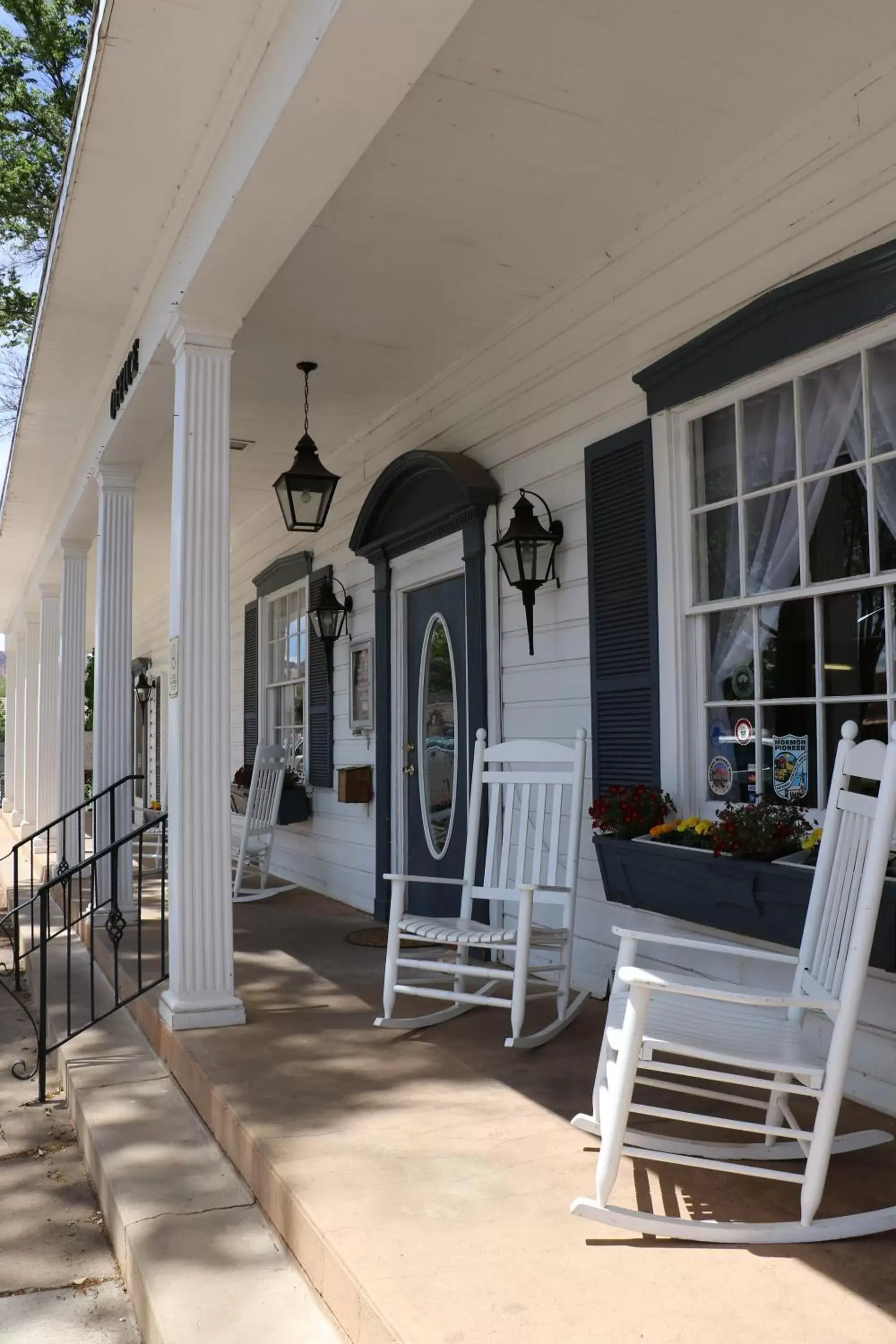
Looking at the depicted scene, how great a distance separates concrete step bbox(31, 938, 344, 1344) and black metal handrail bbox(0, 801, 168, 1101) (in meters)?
0.21

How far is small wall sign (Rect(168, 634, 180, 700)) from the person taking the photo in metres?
3.79

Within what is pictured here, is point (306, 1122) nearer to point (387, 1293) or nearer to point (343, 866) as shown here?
point (387, 1293)

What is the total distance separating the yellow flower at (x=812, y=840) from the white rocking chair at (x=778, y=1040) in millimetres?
336

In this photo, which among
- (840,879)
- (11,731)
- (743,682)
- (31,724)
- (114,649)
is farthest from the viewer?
(11,731)

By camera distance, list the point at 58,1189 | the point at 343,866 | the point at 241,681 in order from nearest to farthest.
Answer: the point at 58,1189
the point at 343,866
the point at 241,681

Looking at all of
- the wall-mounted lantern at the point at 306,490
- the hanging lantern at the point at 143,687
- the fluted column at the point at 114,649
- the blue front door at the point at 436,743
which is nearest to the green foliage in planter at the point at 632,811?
the blue front door at the point at 436,743

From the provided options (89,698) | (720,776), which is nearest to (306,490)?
(720,776)

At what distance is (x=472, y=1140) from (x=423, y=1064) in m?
0.63

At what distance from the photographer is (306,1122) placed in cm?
273

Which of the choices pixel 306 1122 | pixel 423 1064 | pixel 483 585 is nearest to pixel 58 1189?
pixel 306 1122

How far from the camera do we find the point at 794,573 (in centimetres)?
336

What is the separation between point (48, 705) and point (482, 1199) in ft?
27.8

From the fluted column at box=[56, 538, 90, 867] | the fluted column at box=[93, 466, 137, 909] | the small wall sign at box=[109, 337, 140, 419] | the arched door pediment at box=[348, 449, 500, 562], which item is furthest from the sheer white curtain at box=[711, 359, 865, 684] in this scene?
the fluted column at box=[56, 538, 90, 867]

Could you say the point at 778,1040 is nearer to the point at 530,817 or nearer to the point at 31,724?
the point at 530,817
